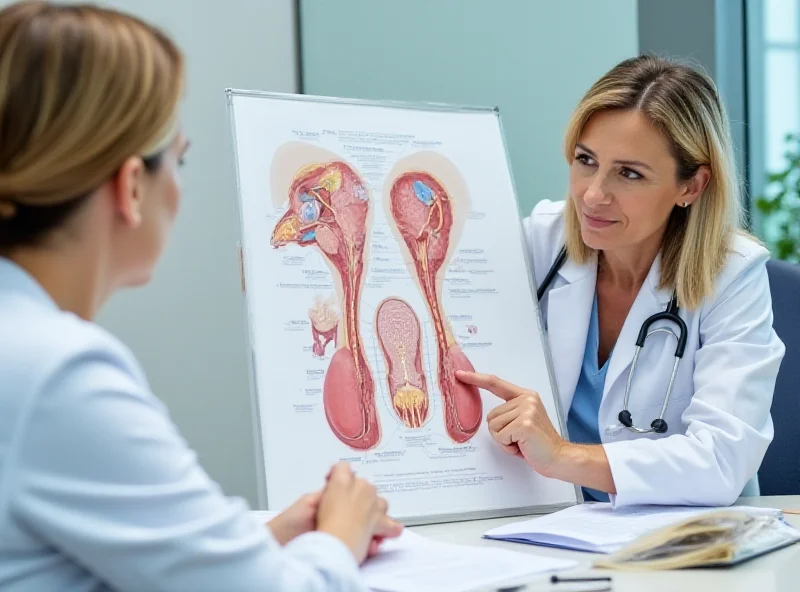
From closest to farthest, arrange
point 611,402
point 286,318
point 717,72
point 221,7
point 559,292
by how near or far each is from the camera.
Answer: point 286,318 < point 611,402 < point 559,292 < point 717,72 < point 221,7

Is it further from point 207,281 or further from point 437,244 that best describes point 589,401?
point 207,281

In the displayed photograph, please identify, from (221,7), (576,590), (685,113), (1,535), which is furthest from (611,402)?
(221,7)

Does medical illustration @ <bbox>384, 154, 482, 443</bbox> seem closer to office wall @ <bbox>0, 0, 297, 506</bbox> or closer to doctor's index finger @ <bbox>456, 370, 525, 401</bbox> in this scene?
doctor's index finger @ <bbox>456, 370, 525, 401</bbox>

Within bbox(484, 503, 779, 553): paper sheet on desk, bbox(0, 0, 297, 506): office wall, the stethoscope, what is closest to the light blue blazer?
bbox(484, 503, 779, 553): paper sheet on desk

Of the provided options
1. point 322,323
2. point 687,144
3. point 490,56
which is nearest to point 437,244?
point 322,323

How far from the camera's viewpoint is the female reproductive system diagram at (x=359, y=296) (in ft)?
5.22

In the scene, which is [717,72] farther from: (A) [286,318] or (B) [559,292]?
(A) [286,318]

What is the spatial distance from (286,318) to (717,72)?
1542 mm

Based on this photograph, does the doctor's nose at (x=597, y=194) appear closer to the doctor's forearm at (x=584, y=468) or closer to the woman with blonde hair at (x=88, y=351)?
the doctor's forearm at (x=584, y=468)

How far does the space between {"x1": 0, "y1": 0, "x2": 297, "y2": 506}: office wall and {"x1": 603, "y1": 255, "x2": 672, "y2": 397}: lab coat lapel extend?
1.44 m

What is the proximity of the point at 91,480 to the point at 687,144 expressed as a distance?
1.38 metres

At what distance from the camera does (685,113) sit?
6.00ft

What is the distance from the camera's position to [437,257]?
1766mm

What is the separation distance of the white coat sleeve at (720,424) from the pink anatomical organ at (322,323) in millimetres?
487
